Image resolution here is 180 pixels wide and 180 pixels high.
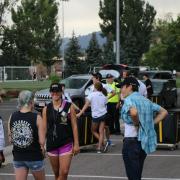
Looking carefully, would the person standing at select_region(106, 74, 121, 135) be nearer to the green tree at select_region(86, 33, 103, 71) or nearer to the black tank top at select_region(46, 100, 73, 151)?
the black tank top at select_region(46, 100, 73, 151)

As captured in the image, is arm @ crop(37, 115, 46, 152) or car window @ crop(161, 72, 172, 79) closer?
arm @ crop(37, 115, 46, 152)

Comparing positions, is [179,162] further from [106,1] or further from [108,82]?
[106,1]

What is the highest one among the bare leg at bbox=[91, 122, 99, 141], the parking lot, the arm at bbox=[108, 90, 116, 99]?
the arm at bbox=[108, 90, 116, 99]

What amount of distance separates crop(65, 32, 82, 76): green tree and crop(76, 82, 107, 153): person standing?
50.9m

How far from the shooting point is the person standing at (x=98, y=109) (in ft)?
42.8

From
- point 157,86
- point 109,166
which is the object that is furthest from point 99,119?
point 157,86

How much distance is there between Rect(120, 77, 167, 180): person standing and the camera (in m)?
7.16

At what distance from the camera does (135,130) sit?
23.6 ft

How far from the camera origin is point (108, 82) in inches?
620

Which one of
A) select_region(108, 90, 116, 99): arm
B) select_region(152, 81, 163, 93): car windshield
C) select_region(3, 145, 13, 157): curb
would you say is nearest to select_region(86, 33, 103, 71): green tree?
select_region(152, 81, 163, 93): car windshield

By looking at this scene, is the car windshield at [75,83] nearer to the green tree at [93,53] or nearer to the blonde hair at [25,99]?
the blonde hair at [25,99]

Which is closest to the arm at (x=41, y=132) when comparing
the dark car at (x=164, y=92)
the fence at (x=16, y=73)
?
the dark car at (x=164, y=92)

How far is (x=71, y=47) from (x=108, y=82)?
49.5 meters

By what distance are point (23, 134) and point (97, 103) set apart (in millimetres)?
5991
